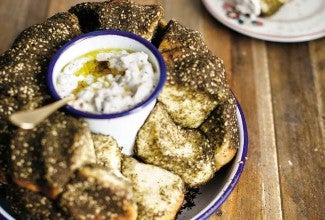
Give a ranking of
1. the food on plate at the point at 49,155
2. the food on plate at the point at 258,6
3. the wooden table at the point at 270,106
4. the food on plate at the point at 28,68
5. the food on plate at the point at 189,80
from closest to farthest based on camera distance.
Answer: the food on plate at the point at 49,155
the food on plate at the point at 28,68
the food on plate at the point at 189,80
the wooden table at the point at 270,106
the food on plate at the point at 258,6

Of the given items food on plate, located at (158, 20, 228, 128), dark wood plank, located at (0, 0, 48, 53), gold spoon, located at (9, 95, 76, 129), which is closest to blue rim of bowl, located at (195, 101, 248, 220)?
food on plate, located at (158, 20, 228, 128)

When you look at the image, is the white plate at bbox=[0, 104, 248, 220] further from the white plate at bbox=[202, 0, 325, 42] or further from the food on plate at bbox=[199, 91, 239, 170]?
the white plate at bbox=[202, 0, 325, 42]

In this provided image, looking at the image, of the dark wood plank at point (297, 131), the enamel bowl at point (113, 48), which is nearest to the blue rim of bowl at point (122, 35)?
the enamel bowl at point (113, 48)

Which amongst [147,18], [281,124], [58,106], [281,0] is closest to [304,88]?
[281,124]

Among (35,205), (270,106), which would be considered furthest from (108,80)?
(270,106)

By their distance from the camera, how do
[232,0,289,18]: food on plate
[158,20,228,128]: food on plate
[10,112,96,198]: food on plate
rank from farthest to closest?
1. [232,0,289,18]: food on plate
2. [158,20,228,128]: food on plate
3. [10,112,96,198]: food on plate

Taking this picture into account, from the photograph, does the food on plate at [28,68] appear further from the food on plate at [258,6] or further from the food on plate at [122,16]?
the food on plate at [258,6]
